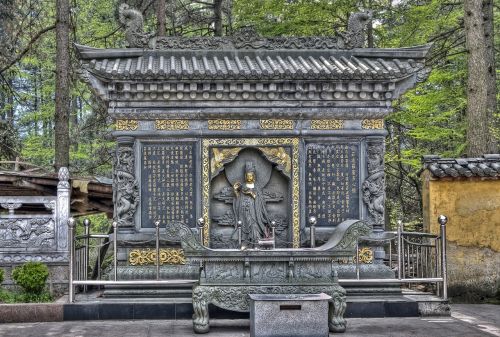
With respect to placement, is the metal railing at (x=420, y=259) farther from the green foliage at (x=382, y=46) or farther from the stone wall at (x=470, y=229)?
the green foliage at (x=382, y=46)

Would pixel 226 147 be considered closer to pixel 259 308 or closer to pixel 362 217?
pixel 362 217

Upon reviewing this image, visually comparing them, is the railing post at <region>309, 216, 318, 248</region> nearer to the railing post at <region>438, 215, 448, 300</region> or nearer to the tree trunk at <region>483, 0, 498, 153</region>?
the railing post at <region>438, 215, 448, 300</region>

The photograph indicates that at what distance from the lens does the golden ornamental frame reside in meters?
12.0

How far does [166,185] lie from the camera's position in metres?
12.0

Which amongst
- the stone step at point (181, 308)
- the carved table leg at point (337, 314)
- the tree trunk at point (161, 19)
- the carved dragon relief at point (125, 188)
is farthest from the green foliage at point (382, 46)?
the carved table leg at point (337, 314)

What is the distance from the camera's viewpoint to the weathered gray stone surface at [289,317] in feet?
30.1

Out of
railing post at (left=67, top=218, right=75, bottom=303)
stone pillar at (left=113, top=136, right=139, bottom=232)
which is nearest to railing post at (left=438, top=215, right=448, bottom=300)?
stone pillar at (left=113, top=136, right=139, bottom=232)

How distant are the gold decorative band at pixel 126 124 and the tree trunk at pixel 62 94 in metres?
4.66

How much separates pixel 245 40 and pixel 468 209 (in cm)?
546

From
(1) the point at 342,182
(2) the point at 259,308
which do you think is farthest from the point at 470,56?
(2) the point at 259,308

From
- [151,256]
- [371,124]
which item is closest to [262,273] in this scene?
[151,256]

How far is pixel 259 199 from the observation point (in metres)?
12.3

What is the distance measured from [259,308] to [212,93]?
13.9 ft

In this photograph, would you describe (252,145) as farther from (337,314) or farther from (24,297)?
(24,297)
